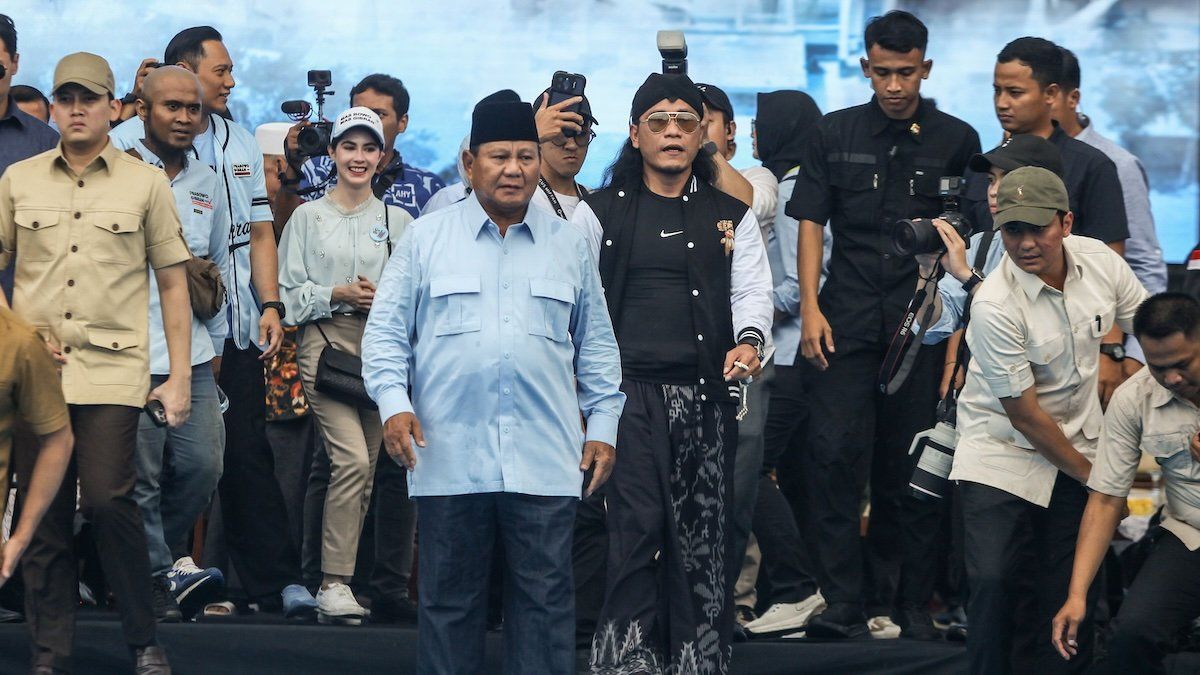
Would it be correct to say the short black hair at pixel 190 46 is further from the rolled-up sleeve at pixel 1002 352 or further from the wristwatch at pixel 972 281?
the rolled-up sleeve at pixel 1002 352

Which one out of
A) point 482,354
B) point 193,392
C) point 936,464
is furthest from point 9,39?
point 936,464

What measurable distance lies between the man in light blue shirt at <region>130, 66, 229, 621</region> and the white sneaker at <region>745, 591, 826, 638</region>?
1.86m

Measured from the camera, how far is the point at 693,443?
17.0 feet

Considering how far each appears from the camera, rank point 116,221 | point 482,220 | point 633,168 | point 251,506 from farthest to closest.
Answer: point 251,506, point 633,168, point 116,221, point 482,220

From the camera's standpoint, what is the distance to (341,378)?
5.80 m

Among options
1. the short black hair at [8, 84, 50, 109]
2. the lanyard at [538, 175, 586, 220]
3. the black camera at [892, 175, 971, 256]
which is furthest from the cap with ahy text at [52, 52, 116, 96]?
the black camera at [892, 175, 971, 256]

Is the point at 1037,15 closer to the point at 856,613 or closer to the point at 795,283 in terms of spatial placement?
the point at 795,283

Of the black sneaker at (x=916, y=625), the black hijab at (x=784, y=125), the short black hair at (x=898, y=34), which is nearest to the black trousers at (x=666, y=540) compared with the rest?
the black sneaker at (x=916, y=625)

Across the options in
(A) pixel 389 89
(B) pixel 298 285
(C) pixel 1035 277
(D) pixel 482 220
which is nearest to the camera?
(D) pixel 482 220

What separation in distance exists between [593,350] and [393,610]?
1629 millimetres

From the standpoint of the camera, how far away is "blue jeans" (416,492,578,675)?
457cm

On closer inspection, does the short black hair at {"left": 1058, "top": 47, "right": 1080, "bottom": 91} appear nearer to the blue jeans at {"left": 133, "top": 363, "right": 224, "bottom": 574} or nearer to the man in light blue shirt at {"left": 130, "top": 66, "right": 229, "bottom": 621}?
the man in light blue shirt at {"left": 130, "top": 66, "right": 229, "bottom": 621}

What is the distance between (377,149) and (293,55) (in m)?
1.75

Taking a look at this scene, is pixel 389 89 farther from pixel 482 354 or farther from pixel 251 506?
pixel 482 354
